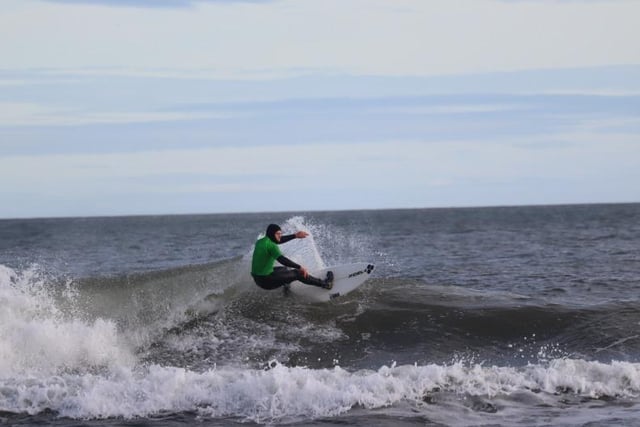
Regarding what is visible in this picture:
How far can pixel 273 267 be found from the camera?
54.1ft

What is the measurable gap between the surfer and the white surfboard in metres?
0.44

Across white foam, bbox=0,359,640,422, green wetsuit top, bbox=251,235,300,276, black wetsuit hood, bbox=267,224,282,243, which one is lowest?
white foam, bbox=0,359,640,422

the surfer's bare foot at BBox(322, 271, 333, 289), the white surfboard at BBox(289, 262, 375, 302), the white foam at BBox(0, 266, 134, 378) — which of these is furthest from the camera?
the white surfboard at BBox(289, 262, 375, 302)

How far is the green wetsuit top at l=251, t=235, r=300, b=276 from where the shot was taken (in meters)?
15.9

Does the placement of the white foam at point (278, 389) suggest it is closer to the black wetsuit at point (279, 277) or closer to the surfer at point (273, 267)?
the surfer at point (273, 267)

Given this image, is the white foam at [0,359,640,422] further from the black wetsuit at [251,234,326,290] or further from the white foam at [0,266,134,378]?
the black wetsuit at [251,234,326,290]

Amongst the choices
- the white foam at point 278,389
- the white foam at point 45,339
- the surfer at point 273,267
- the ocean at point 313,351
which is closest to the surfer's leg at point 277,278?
the surfer at point 273,267

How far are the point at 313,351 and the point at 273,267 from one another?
8.38ft

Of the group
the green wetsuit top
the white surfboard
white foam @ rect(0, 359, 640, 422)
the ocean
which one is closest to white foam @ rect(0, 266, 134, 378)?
the ocean

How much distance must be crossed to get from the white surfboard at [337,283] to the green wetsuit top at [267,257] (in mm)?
1150

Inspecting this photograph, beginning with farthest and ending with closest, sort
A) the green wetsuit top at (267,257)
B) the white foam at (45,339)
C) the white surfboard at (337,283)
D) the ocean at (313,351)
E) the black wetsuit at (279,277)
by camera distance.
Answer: the white surfboard at (337,283) → the black wetsuit at (279,277) → the green wetsuit top at (267,257) → the white foam at (45,339) → the ocean at (313,351)

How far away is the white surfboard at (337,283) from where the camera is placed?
56.5ft

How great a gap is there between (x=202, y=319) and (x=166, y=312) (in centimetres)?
81

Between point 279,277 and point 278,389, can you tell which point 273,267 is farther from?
point 278,389
